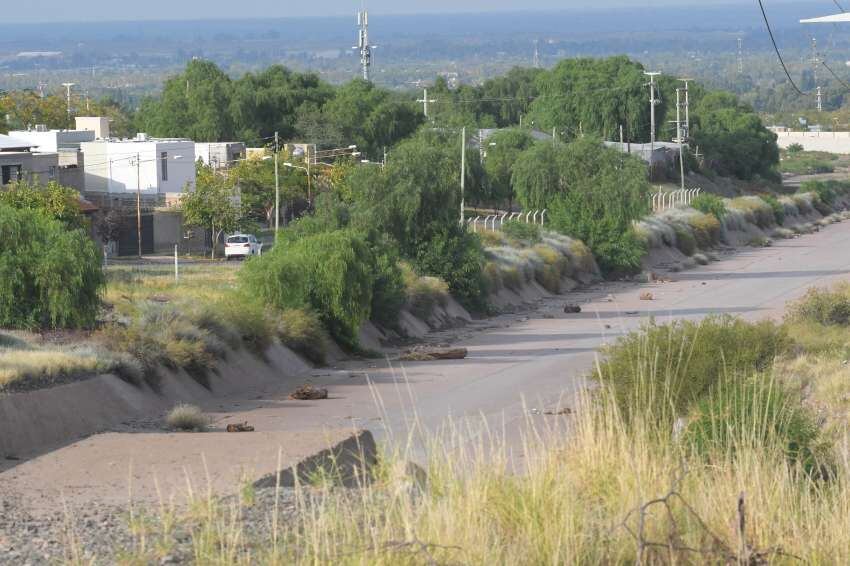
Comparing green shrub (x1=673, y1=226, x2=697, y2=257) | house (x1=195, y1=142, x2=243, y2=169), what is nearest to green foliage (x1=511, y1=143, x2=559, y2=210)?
green shrub (x1=673, y1=226, x2=697, y2=257)

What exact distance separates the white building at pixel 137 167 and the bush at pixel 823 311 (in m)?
45.8

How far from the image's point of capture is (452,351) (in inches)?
1481

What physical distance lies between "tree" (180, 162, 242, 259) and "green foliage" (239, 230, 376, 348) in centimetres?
3037

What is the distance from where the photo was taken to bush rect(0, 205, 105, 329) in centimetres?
2997

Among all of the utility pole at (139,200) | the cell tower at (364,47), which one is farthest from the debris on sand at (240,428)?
the cell tower at (364,47)

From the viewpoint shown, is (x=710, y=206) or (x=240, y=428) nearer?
(x=240, y=428)

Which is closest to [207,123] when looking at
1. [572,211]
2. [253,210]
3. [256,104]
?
[256,104]

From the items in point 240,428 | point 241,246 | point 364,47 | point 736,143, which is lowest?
point 240,428

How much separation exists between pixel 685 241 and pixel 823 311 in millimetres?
38279

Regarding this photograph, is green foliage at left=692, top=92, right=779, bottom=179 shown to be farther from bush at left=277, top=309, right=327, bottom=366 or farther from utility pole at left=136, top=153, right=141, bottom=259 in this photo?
bush at left=277, top=309, right=327, bottom=366

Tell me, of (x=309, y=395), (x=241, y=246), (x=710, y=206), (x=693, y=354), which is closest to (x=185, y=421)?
(x=309, y=395)

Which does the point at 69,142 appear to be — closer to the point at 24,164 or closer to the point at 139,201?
the point at 139,201

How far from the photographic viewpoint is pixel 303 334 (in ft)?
118

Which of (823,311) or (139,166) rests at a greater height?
(139,166)
